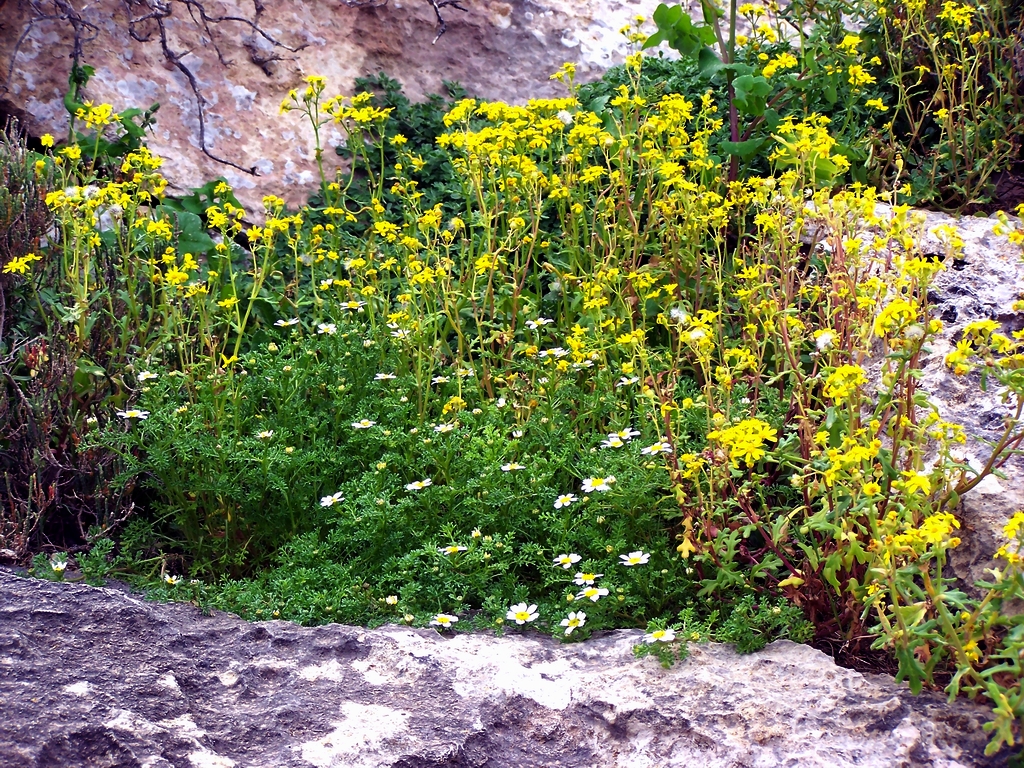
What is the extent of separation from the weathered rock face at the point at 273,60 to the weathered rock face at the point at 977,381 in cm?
298

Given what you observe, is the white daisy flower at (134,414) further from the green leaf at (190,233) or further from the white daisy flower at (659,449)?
the white daisy flower at (659,449)

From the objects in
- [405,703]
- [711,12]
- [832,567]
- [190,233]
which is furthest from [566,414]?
[190,233]

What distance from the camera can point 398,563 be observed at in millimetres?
3066

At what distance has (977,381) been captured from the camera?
3.30 metres

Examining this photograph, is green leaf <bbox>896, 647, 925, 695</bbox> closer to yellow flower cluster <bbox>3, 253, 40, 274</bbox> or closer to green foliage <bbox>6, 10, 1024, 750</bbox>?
green foliage <bbox>6, 10, 1024, 750</bbox>

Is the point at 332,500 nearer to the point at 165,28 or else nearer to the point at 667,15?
the point at 667,15

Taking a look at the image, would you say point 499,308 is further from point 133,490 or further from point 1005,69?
point 1005,69

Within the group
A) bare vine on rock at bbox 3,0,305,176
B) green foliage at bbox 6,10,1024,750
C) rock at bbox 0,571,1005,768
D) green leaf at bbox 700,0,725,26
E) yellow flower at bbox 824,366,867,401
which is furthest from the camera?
bare vine on rock at bbox 3,0,305,176

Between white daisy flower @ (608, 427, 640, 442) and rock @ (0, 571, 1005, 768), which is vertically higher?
Answer: white daisy flower @ (608, 427, 640, 442)

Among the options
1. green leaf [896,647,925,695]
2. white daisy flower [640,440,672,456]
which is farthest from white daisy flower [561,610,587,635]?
green leaf [896,647,925,695]

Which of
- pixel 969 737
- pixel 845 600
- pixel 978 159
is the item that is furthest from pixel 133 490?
pixel 978 159

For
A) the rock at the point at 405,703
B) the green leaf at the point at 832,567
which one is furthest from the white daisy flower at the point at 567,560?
the green leaf at the point at 832,567

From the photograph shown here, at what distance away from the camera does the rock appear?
2.18 m

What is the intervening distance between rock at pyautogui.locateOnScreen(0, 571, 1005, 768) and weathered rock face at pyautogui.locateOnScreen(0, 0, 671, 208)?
3.52 m
